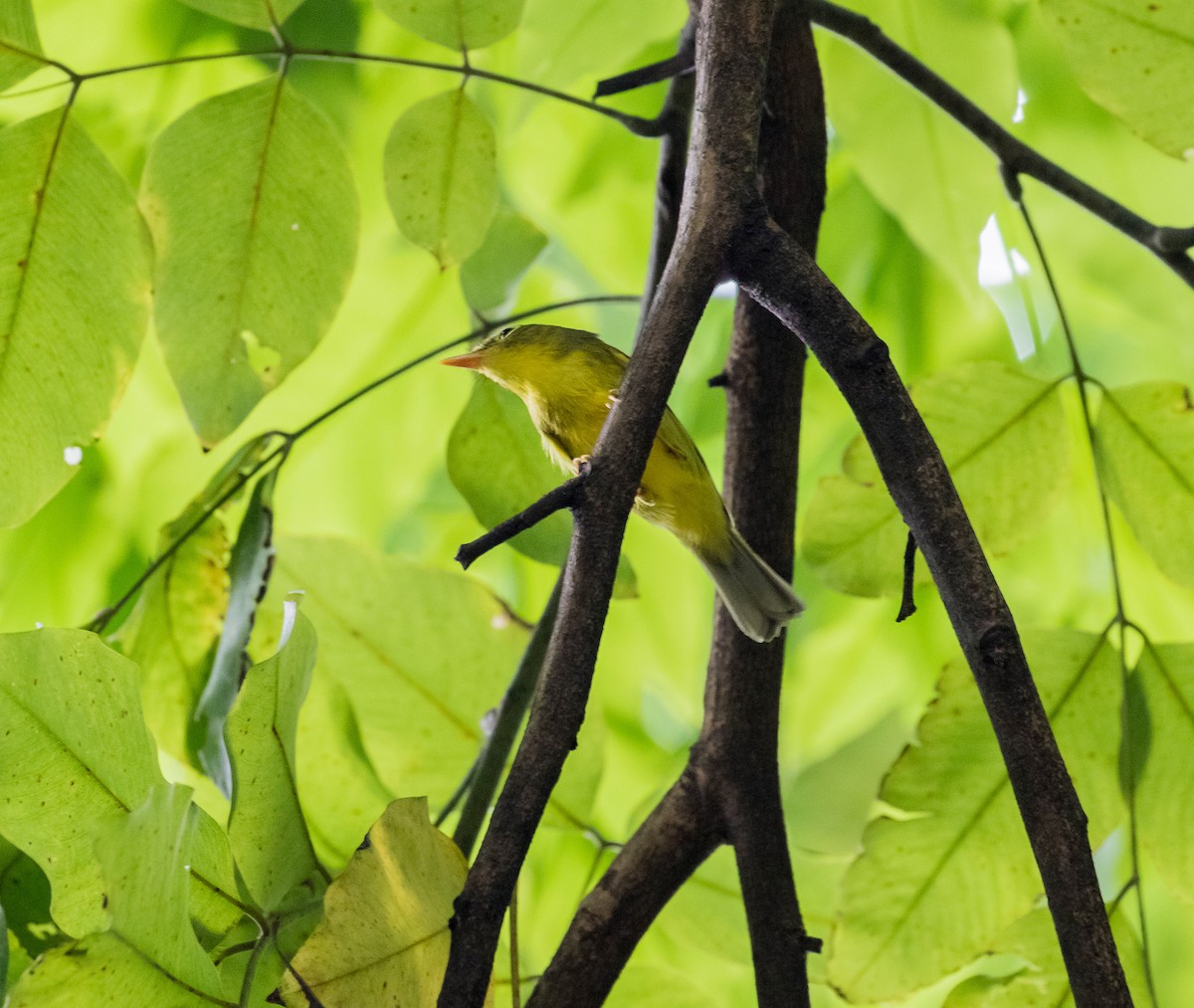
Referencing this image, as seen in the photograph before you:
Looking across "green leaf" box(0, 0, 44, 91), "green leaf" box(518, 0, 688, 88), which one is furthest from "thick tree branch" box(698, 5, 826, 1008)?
"green leaf" box(0, 0, 44, 91)

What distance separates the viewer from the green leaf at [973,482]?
63 centimetres

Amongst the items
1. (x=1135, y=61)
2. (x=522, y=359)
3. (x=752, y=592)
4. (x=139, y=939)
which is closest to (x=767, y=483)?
(x=752, y=592)

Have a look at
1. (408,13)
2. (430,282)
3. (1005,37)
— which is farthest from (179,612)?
(1005,37)

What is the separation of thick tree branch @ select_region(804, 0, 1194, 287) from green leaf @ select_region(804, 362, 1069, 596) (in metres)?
0.09

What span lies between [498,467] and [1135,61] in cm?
38

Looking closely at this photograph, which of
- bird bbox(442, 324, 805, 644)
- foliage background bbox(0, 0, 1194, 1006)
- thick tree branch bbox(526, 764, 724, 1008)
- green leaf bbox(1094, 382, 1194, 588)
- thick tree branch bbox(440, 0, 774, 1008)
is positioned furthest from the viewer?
foliage background bbox(0, 0, 1194, 1006)

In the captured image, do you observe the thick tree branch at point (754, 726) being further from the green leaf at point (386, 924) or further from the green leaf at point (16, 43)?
the green leaf at point (16, 43)

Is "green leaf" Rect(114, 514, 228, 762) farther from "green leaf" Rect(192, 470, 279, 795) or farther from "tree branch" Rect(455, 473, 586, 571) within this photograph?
"tree branch" Rect(455, 473, 586, 571)

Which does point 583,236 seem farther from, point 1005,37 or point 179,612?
point 179,612

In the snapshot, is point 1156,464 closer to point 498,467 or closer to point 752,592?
point 752,592

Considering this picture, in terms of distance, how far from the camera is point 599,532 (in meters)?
0.36

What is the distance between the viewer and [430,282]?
107 centimetres

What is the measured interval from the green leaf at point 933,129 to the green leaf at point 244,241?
33 centimetres

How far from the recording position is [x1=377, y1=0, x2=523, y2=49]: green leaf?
611 mm
